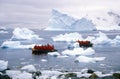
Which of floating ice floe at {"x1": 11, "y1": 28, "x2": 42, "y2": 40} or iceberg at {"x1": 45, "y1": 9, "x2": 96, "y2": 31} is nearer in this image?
floating ice floe at {"x1": 11, "y1": 28, "x2": 42, "y2": 40}

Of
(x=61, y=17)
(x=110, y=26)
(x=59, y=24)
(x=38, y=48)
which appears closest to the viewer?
(x=38, y=48)

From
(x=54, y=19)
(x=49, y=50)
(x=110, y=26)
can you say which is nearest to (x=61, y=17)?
(x=54, y=19)

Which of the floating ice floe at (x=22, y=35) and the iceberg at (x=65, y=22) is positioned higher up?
the iceberg at (x=65, y=22)

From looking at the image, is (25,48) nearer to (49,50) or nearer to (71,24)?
(49,50)

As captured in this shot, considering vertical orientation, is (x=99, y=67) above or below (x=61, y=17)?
below

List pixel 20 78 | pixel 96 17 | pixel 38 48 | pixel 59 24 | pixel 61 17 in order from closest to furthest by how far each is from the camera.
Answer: pixel 20 78 → pixel 38 48 → pixel 61 17 → pixel 59 24 → pixel 96 17

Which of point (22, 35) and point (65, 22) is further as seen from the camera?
point (65, 22)

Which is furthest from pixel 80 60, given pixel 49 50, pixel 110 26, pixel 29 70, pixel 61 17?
pixel 110 26

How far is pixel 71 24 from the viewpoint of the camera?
251ft

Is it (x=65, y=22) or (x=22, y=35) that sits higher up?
(x=65, y=22)

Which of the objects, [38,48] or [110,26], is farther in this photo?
[110,26]

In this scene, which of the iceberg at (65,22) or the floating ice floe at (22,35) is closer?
the floating ice floe at (22,35)

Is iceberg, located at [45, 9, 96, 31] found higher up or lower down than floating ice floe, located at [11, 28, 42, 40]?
higher up

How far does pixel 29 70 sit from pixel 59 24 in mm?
60570
